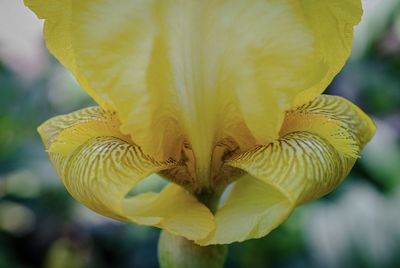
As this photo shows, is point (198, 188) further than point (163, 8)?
Yes

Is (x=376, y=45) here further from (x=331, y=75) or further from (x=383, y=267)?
(x=331, y=75)

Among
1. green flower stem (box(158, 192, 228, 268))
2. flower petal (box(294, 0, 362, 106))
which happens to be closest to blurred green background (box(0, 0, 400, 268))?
green flower stem (box(158, 192, 228, 268))

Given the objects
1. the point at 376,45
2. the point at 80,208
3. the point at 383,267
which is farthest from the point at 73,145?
the point at 376,45

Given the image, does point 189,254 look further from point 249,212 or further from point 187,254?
point 249,212

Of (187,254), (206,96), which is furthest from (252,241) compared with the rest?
(206,96)

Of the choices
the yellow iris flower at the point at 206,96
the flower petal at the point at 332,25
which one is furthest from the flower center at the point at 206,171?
the flower petal at the point at 332,25

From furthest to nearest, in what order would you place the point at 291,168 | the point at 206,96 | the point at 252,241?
the point at 252,241 < the point at 206,96 < the point at 291,168
